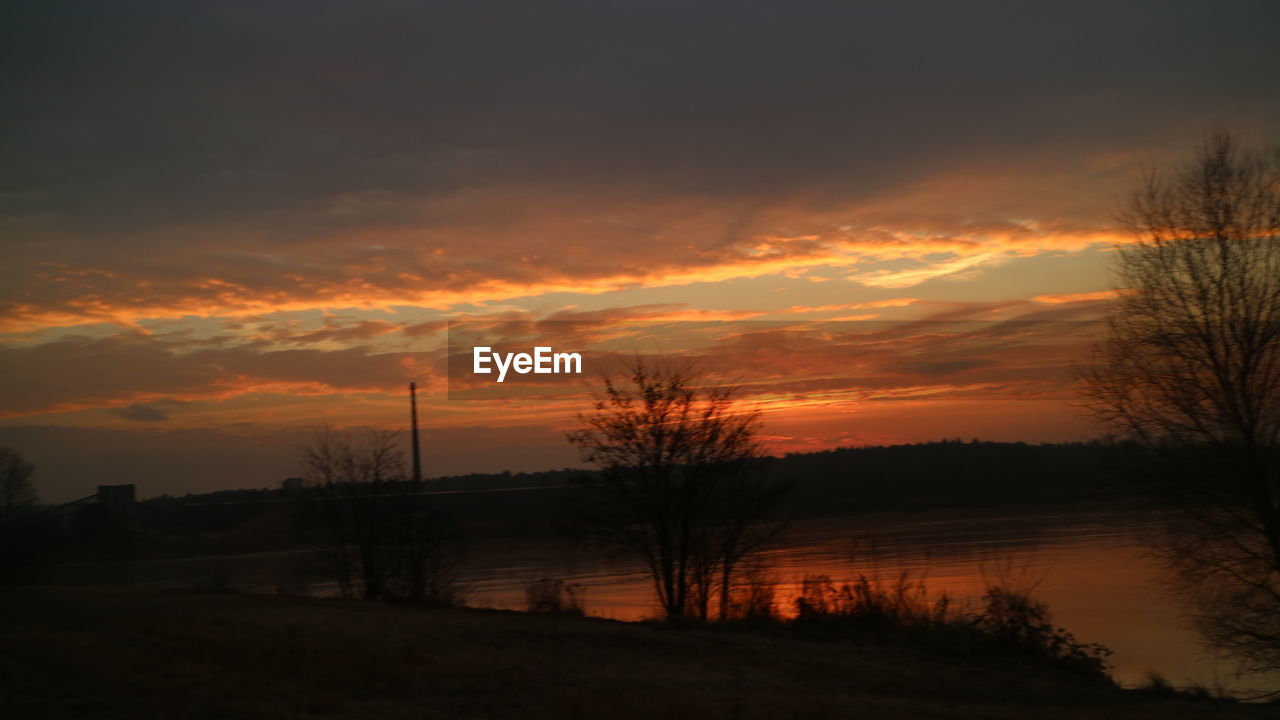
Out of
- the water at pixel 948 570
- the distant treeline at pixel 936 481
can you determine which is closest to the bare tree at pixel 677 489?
the water at pixel 948 570

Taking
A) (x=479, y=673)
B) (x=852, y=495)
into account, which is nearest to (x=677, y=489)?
(x=479, y=673)

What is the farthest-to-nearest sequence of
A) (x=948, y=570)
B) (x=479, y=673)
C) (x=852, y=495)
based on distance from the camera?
1. (x=852, y=495)
2. (x=948, y=570)
3. (x=479, y=673)

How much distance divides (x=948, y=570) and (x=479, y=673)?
25674 millimetres

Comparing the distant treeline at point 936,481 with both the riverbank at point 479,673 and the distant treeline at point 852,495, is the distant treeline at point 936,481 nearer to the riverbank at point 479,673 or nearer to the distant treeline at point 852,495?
the distant treeline at point 852,495

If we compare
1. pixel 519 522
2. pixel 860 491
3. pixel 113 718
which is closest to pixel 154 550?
pixel 519 522

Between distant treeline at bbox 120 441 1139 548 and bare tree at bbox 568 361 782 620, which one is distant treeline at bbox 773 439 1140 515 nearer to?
distant treeline at bbox 120 441 1139 548

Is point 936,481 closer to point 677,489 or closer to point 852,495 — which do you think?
point 852,495

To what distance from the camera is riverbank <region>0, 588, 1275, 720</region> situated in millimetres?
9562

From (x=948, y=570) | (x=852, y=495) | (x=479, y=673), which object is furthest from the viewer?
(x=852, y=495)

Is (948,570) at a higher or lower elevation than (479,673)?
lower

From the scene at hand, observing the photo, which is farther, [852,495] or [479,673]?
[852,495]

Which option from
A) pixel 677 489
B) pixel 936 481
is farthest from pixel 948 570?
pixel 936 481

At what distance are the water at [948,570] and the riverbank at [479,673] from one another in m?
5.42

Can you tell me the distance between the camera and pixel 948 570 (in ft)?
110
